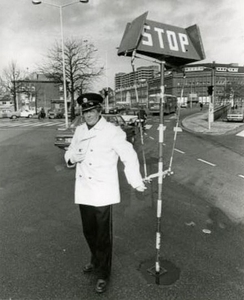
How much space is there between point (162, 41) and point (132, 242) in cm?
269

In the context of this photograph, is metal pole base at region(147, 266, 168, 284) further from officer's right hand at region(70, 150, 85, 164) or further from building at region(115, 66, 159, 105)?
building at region(115, 66, 159, 105)

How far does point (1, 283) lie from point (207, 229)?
303cm

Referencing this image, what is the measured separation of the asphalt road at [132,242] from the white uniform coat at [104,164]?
95cm

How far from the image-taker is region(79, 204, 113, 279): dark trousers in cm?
320

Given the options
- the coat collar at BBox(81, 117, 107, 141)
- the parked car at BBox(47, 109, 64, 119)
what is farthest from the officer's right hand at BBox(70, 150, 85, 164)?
the parked car at BBox(47, 109, 64, 119)

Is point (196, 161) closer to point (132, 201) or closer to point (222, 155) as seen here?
point (222, 155)

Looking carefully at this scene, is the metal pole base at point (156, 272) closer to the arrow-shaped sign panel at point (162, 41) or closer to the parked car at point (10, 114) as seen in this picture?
the arrow-shaped sign panel at point (162, 41)

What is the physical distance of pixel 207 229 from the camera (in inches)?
184

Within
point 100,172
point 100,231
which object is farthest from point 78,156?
point 100,231

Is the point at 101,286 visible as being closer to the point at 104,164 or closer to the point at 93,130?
the point at 104,164

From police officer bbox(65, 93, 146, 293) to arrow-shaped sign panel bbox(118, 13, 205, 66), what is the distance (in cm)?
77

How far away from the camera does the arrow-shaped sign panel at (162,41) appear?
328cm

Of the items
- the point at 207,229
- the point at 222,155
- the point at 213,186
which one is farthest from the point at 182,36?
the point at 222,155

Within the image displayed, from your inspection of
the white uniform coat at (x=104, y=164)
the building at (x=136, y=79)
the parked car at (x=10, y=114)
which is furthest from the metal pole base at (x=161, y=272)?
the parked car at (x=10, y=114)
